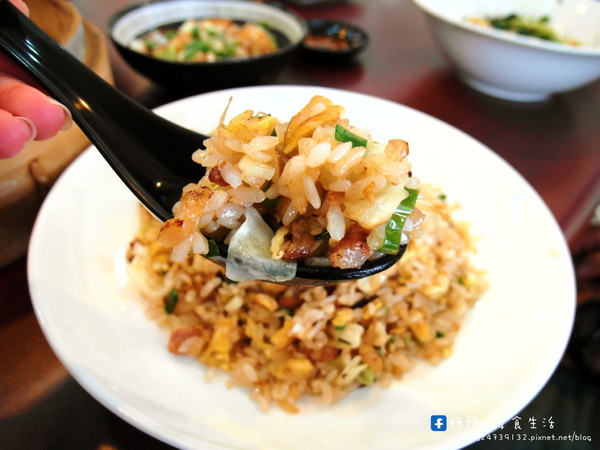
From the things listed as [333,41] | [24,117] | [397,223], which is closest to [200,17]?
[333,41]

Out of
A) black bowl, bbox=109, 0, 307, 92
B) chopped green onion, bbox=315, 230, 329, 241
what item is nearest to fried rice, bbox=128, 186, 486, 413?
chopped green onion, bbox=315, 230, 329, 241

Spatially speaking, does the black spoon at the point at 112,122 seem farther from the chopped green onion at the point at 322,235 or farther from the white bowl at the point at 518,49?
the white bowl at the point at 518,49

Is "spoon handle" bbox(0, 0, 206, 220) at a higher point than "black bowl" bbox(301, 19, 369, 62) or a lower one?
higher

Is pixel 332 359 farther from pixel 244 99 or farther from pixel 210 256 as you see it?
pixel 244 99

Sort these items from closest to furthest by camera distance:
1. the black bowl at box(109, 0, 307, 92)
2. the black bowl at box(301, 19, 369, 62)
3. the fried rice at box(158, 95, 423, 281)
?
the fried rice at box(158, 95, 423, 281), the black bowl at box(109, 0, 307, 92), the black bowl at box(301, 19, 369, 62)

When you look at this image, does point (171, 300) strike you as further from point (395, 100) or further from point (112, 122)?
point (395, 100)

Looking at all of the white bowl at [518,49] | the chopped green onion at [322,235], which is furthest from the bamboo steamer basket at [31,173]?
the white bowl at [518,49]

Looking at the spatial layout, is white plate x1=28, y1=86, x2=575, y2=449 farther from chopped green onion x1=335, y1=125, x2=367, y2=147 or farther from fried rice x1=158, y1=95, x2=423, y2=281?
chopped green onion x1=335, y1=125, x2=367, y2=147
